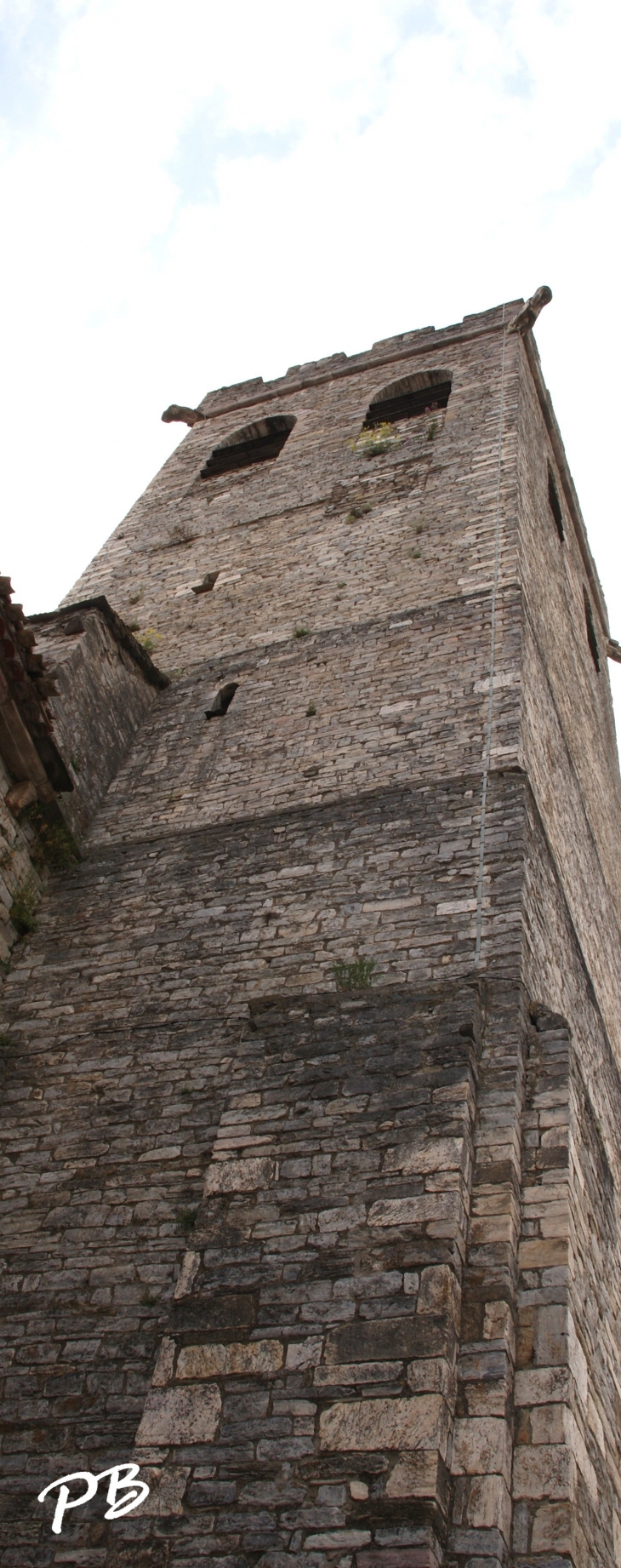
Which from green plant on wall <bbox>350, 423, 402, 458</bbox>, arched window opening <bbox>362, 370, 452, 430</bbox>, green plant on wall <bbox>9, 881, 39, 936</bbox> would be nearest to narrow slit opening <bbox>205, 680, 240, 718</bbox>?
green plant on wall <bbox>9, 881, 39, 936</bbox>

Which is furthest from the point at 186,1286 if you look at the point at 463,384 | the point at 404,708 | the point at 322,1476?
the point at 463,384

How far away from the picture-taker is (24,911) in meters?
7.63

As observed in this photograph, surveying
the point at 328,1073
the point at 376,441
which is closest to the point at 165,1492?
the point at 328,1073

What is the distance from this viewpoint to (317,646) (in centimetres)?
938

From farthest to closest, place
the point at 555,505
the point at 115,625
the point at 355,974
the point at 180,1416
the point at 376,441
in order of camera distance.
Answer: the point at 555,505, the point at 376,441, the point at 115,625, the point at 355,974, the point at 180,1416

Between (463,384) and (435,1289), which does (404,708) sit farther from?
(463,384)

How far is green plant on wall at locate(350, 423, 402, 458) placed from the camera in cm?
1219

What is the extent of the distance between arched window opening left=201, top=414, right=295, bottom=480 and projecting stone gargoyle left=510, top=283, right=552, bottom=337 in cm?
276

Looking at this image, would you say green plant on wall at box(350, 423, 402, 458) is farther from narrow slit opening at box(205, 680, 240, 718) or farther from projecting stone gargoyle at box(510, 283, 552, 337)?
narrow slit opening at box(205, 680, 240, 718)

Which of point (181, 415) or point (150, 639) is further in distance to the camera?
point (181, 415)

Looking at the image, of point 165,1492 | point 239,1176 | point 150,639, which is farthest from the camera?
point 150,639

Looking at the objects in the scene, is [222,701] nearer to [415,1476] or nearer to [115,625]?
[115,625]
